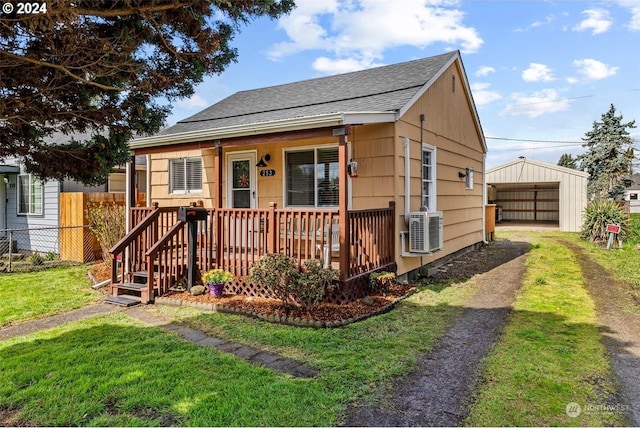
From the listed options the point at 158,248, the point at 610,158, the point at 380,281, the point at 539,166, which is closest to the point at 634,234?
the point at 539,166

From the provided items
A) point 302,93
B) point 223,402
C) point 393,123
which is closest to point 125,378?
point 223,402

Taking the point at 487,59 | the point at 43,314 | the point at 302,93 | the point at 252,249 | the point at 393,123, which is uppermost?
the point at 487,59

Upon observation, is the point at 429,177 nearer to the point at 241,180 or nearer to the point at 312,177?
the point at 312,177

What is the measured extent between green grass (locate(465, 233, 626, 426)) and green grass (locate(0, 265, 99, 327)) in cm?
601

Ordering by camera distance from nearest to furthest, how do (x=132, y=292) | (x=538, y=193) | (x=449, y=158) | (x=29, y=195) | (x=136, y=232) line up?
(x=132, y=292) < (x=136, y=232) < (x=449, y=158) < (x=29, y=195) < (x=538, y=193)

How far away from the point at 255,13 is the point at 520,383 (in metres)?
3.90

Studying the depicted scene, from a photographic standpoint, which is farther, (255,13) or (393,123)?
(393,123)

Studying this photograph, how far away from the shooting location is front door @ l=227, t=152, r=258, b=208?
8930mm

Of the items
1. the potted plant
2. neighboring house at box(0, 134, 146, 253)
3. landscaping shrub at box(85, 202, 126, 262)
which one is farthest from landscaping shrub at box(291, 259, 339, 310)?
neighboring house at box(0, 134, 146, 253)

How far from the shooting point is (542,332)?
4676mm

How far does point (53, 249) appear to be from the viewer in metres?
11.7

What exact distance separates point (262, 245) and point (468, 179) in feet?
25.0

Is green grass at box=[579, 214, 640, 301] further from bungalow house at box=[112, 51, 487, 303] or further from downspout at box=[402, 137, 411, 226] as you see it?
downspout at box=[402, 137, 411, 226]

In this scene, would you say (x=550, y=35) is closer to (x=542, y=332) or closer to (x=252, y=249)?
(x=542, y=332)
